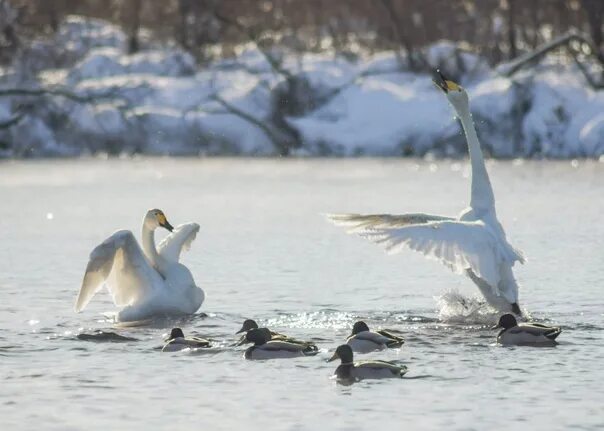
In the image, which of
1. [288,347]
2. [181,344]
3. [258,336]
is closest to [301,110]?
[181,344]

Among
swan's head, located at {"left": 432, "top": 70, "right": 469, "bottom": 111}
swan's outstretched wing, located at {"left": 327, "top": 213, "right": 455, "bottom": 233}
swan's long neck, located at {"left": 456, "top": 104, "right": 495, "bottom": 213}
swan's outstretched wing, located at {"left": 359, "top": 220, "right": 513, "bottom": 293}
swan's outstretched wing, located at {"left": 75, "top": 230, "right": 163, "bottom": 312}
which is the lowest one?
swan's outstretched wing, located at {"left": 75, "top": 230, "right": 163, "bottom": 312}

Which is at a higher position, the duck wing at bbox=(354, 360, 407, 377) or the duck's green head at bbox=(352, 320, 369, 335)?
the duck's green head at bbox=(352, 320, 369, 335)

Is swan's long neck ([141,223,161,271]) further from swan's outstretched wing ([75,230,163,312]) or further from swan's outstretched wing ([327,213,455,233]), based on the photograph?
swan's outstretched wing ([327,213,455,233])

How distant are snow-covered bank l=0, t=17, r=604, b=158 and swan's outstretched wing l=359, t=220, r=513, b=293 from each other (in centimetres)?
2346

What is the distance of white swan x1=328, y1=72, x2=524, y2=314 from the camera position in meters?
13.6

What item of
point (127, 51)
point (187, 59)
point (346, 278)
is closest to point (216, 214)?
point (346, 278)

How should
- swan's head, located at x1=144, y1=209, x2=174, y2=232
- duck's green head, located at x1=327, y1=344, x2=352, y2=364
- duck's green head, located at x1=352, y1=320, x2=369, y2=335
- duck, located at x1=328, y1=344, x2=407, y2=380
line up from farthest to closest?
swan's head, located at x1=144, y1=209, x2=174, y2=232
duck's green head, located at x1=352, y1=320, x2=369, y2=335
duck's green head, located at x1=327, y1=344, x2=352, y2=364
duck, located at x1=328, y1=344, x2=407, y2=380

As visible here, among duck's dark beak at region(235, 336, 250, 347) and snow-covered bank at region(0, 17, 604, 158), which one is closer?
duck's dark beak at region(235, 336, 250, 347)

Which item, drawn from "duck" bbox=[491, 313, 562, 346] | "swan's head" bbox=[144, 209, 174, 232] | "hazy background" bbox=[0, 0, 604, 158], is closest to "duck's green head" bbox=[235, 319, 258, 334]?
"duck" bbox=[491, 313, 562, 346]

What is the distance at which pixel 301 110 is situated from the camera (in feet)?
135

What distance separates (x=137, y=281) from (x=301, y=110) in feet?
85.0

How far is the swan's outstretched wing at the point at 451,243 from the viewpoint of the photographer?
44.4 ft

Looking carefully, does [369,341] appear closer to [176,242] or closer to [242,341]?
[242,341]

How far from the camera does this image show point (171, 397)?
35.8ft
